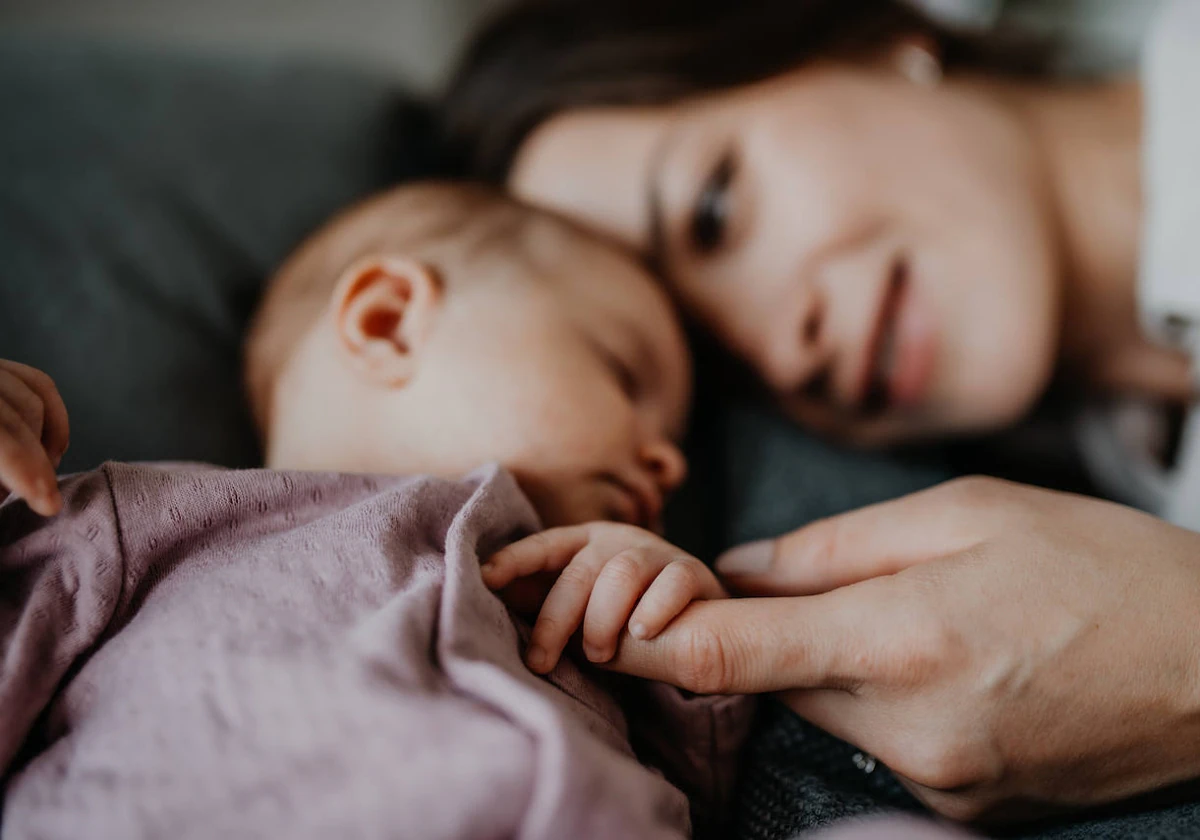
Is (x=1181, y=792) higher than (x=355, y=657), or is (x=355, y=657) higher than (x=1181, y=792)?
(x=355, y=657)

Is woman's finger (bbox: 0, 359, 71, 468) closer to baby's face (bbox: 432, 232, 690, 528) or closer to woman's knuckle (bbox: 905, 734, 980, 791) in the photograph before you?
baby's face (bbox: 432, 232, 690, 528)

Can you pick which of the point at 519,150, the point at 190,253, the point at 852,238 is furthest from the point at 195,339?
the point at 852,238

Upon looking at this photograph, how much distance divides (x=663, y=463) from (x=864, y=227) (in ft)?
1.29

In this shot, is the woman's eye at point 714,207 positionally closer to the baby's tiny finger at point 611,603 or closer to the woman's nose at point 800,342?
the woman's nose at point 800,342

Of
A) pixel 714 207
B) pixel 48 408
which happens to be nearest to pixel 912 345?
pixel 714 207

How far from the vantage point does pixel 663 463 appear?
30.0 inches

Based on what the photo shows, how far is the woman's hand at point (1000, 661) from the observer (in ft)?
1.48

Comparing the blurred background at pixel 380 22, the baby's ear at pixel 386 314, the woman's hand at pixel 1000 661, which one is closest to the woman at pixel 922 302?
the woman's hand at pixel 1000 661

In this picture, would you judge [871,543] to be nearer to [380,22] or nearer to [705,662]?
[705,662]

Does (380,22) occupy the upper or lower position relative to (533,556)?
upper

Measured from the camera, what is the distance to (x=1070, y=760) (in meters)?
0.47

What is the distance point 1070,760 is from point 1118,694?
0.16 feet

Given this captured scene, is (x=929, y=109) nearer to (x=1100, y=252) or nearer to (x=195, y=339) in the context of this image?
(x=1100, y=252)

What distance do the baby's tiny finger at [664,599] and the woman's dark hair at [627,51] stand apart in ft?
2.68
